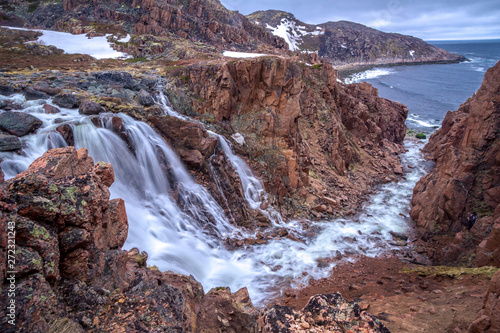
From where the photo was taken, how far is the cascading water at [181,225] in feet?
42.5

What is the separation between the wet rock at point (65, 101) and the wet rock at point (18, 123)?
9.18 feet

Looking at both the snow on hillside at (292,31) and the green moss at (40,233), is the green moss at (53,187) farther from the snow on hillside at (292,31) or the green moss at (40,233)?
Answer: the snow on hillside at (292,31)

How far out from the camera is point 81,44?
34781 millimetres

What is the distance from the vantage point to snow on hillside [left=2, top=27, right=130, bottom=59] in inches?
1293

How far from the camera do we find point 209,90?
20766mm

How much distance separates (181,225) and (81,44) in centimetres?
3284

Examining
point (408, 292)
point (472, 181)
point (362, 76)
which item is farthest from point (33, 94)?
point (362, 76)

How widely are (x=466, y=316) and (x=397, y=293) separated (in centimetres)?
371

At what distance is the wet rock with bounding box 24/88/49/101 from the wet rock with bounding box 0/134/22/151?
5424 mm

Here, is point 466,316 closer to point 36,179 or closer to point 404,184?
point 36,179

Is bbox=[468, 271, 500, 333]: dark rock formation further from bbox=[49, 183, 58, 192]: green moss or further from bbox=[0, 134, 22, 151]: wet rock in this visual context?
bbox=[0, 134, 22, 151]: wet rock

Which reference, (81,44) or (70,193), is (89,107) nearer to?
(70,193)

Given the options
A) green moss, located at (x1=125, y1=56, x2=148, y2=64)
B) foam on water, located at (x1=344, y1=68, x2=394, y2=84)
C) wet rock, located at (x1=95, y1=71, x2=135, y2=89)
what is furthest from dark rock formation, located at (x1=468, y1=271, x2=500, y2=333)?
foam on water, located at (x1=344, y1=68, x2=394, y2=84)

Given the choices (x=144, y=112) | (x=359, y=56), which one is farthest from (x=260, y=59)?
(x=359, y=56)
